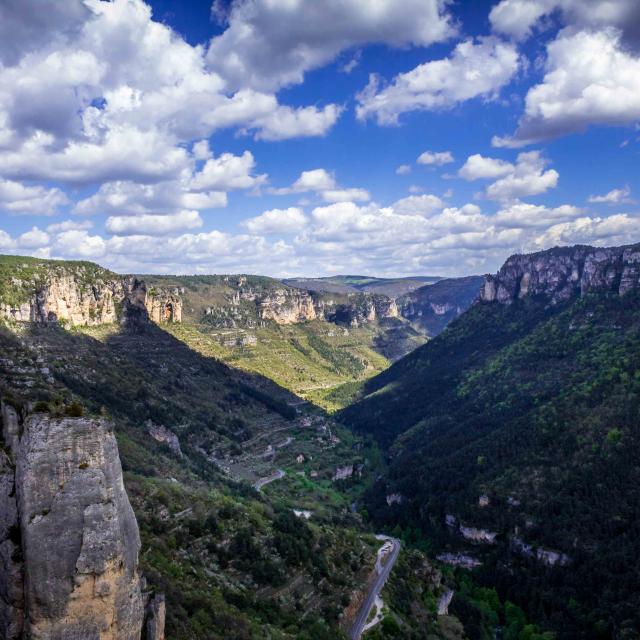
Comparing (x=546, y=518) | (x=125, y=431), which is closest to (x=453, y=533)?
(x=546, y=518)

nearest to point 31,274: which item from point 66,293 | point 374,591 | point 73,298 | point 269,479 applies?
point 66,293

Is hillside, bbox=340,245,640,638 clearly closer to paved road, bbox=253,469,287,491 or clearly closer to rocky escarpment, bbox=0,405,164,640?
paved road, bbox=253,469,287,491

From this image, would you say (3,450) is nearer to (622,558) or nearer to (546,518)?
(622,558)

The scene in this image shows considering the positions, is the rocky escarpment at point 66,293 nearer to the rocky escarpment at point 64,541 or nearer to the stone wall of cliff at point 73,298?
the stone wall of cliff at point 73,298

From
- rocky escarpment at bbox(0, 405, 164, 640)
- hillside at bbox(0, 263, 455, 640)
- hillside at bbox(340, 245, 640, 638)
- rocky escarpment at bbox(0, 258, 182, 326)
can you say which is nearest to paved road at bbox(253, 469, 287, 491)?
hillside at bbox(0, 263, 455, 640)

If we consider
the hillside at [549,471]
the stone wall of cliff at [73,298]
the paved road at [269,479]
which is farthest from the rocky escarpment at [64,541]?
the stone wall of cliff at [73,298]

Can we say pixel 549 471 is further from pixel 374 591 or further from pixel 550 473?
pixel 374 591

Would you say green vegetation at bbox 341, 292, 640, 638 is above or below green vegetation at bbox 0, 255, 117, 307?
below
